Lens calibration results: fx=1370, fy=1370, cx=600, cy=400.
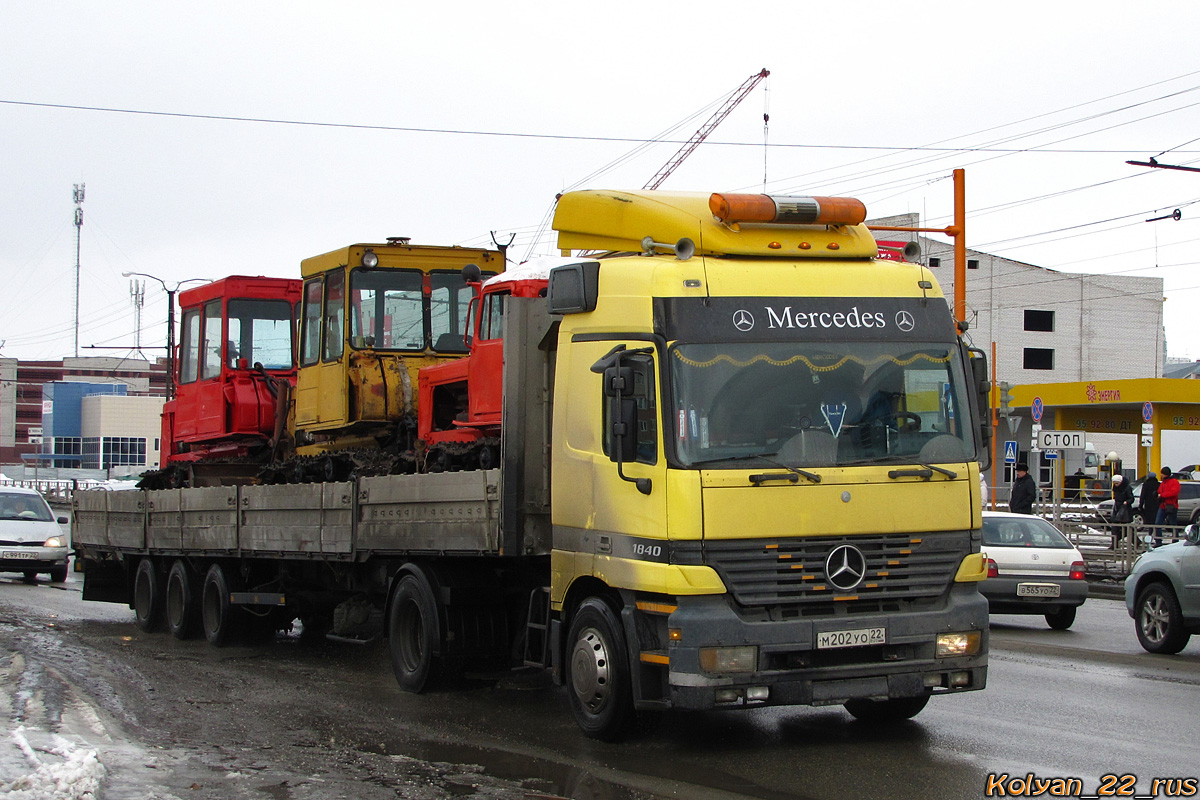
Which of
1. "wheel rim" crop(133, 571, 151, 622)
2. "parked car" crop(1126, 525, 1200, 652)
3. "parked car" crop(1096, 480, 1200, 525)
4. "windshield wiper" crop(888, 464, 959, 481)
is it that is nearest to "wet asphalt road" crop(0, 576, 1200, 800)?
"parked car" crop(1126, 525, 1200, 652)

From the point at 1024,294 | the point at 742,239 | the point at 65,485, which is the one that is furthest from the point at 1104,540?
the point at 65,485

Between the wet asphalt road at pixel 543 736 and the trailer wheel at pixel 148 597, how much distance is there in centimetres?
402

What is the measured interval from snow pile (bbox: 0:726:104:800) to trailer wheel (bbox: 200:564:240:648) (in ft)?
23.6

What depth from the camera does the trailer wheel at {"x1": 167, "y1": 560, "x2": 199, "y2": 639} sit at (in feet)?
53.2

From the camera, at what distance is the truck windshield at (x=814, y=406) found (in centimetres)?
805

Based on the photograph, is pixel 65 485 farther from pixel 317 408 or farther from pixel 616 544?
pixel 616 544

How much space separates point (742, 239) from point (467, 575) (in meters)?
3.61

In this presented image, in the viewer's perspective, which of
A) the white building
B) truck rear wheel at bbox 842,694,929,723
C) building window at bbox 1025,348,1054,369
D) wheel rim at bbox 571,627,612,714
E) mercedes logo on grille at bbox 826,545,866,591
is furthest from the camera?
building window at bbox 1025,348,1054,369

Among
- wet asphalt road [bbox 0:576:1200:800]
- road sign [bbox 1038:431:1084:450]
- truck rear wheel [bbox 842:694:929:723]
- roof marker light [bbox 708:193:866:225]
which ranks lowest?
wet asphalt road [bbox 0:576:1200:800]

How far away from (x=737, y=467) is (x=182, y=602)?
34.1ft

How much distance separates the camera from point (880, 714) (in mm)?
9258

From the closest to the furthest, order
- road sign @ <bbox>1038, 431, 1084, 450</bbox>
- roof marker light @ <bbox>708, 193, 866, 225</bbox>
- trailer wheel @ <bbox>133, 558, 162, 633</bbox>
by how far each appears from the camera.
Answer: roof marker light @ <bbox>708, 193, 866, 225</bbox> → trailer wheel @ <bbox>133, 558, 162, 633</bbox> → road sign @ <bbox>1038, 431, 1084, 450</bbox>

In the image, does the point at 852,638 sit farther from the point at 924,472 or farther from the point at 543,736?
the point at 543,736

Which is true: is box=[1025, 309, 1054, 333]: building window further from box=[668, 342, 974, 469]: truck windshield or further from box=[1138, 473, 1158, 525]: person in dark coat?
box=[668, 342, 974, 469]: truck windshield
